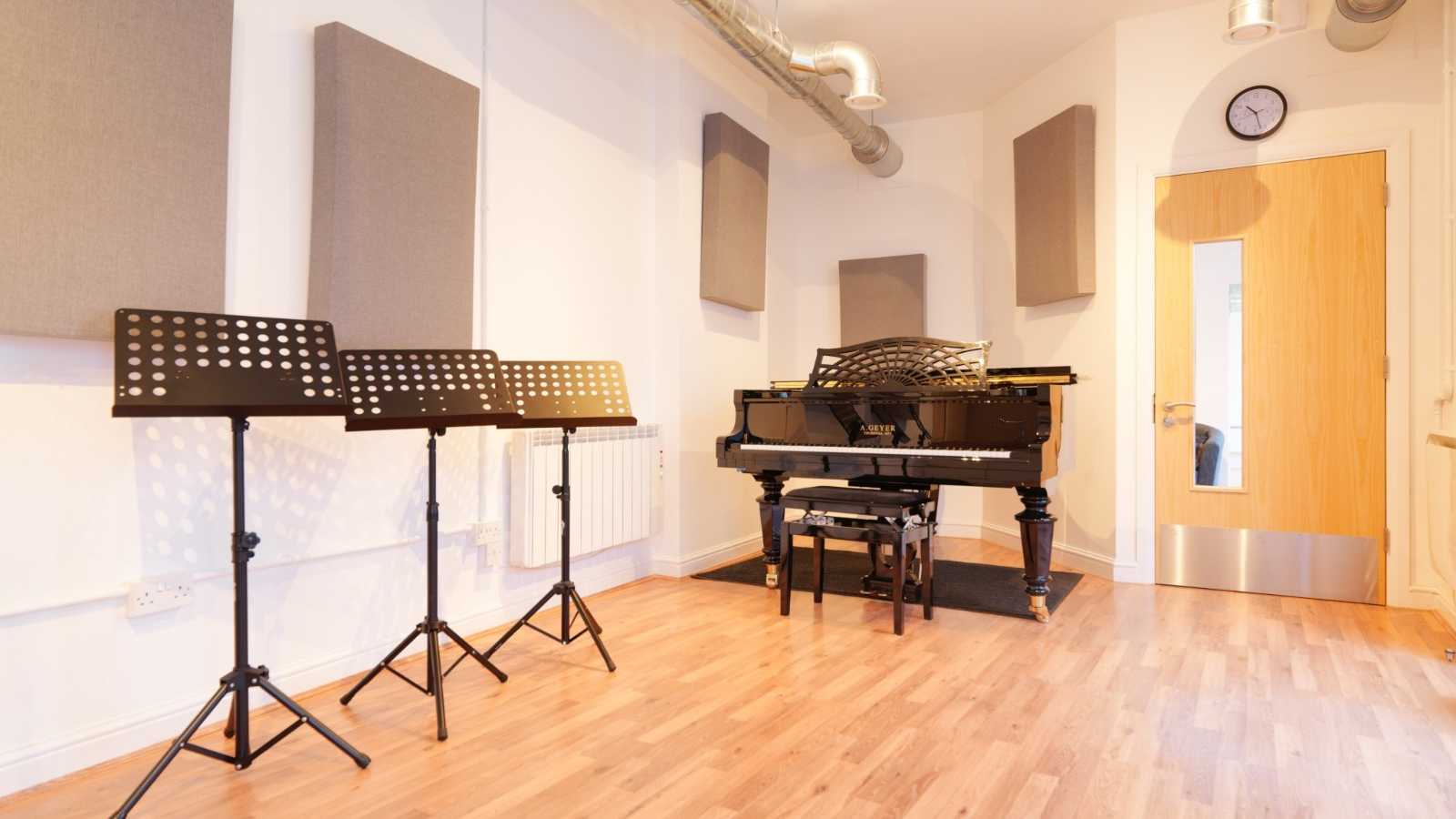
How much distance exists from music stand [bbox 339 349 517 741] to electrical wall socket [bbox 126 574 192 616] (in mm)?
577

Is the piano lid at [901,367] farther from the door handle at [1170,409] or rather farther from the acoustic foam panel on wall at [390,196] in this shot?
the acoustic foam panel on wall at [390,196]

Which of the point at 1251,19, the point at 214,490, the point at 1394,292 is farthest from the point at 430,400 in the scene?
the point at 1394,292

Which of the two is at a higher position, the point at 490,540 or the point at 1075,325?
the point at 1075,325

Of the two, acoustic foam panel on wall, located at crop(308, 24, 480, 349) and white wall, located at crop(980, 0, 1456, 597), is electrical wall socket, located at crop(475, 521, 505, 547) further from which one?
white wall, located at crop(980, 0, 1456, 597)

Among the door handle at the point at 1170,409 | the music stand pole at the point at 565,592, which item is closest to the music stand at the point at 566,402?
the music stand pole at the point at 565,592

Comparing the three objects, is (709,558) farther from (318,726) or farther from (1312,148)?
(1312,148)

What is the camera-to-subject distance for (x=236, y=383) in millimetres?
1936

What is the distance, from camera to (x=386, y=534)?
2.96 meters

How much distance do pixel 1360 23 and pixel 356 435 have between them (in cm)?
465

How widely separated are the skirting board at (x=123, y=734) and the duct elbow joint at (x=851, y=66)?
3.31 m

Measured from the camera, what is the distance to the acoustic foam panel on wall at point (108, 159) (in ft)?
6.39

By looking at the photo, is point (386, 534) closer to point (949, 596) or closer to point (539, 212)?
point (539, 212)

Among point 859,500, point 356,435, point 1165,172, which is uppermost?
point 1165,172

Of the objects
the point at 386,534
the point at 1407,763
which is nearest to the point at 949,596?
the point at 1407,763
